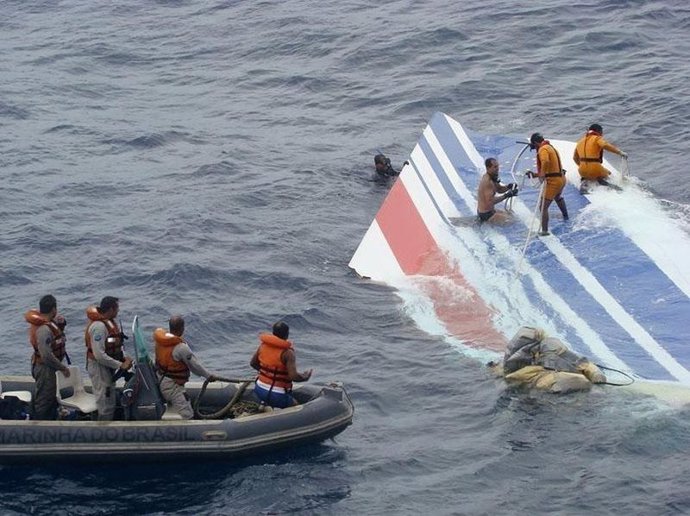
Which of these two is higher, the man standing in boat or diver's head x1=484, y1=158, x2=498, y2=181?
diver's head x1=484, y1=158, x2=498, y2=181

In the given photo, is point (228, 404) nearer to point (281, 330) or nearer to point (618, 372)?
point (281, 330)

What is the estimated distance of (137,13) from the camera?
38.4m

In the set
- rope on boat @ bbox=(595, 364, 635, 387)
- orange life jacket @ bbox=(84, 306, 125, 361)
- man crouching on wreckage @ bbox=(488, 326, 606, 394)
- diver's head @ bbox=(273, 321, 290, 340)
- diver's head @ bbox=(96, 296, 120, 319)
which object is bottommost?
rope on boat @ bbox=(595, 364, 635, 387)

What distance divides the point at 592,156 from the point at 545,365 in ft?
21.9

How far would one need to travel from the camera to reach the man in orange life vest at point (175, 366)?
1520 centimetres

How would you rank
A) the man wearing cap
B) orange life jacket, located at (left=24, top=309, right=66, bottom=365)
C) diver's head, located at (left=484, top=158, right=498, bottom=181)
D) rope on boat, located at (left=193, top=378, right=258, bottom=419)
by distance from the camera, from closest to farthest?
orange life jacket, located at (left=24, top=309, right=66, bottom=365)
rope on boat, located at (left=193, top=378, right=258, bottom=419)
diver's head, located at (left=484, top=158, right=498, bottom=181)
the man wearing cap

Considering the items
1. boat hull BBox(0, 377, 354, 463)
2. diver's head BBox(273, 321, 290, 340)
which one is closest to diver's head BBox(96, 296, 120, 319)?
boat hull BBox(0, 377, 354, 463)

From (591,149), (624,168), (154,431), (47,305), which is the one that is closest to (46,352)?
(47,305)

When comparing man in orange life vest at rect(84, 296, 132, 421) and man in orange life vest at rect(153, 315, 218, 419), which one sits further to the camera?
man in orange life vest at rect(153, 315, 218, 419)

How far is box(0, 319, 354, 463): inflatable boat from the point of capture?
1499 cm

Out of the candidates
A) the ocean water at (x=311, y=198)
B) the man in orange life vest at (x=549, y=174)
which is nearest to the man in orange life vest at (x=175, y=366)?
the ocean water at (x=311, y=198)

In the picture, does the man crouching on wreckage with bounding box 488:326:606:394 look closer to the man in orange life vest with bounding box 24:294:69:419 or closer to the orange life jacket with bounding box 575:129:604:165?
the man in orange life vest with bounding box 24:294:69:419

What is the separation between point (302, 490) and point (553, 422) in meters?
3.26

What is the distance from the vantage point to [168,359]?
50.2 feet
